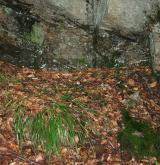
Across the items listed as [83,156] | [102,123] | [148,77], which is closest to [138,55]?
[148,77]

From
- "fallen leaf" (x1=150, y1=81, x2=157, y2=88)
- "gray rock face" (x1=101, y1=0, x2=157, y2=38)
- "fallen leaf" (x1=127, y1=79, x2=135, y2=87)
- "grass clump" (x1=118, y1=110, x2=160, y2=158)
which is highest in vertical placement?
"gray rock face" (x1=101, y1=0, x2=157, y2=38)

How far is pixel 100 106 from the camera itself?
6910 mm

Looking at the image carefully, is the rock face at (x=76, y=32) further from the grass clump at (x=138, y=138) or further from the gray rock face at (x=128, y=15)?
the grass clump at (x=138, y=138)

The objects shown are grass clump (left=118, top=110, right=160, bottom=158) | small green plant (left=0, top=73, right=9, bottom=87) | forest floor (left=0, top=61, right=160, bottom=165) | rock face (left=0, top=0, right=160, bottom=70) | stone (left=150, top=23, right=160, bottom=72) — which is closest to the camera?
forest floor (left=0, top=61, right=160, bottom=165)

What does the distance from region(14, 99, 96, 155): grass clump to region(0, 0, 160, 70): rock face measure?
181 centimetres

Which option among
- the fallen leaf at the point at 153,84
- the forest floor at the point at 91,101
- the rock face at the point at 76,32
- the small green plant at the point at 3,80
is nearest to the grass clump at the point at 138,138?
the forest floor at the point at 91,101

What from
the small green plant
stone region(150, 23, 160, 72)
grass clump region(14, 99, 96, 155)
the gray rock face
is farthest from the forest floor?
the gray rock face

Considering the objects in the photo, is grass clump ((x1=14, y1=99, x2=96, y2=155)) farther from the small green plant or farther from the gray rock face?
the gray rock face

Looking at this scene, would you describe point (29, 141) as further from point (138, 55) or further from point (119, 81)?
point (138, 55)

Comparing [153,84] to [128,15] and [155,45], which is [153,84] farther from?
[128,15]

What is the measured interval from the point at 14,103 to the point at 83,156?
58.6 inches

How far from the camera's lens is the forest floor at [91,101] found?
5.91 meters

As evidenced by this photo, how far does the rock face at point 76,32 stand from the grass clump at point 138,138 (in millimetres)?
1707

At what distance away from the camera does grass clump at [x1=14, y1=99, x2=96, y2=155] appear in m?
5.96
